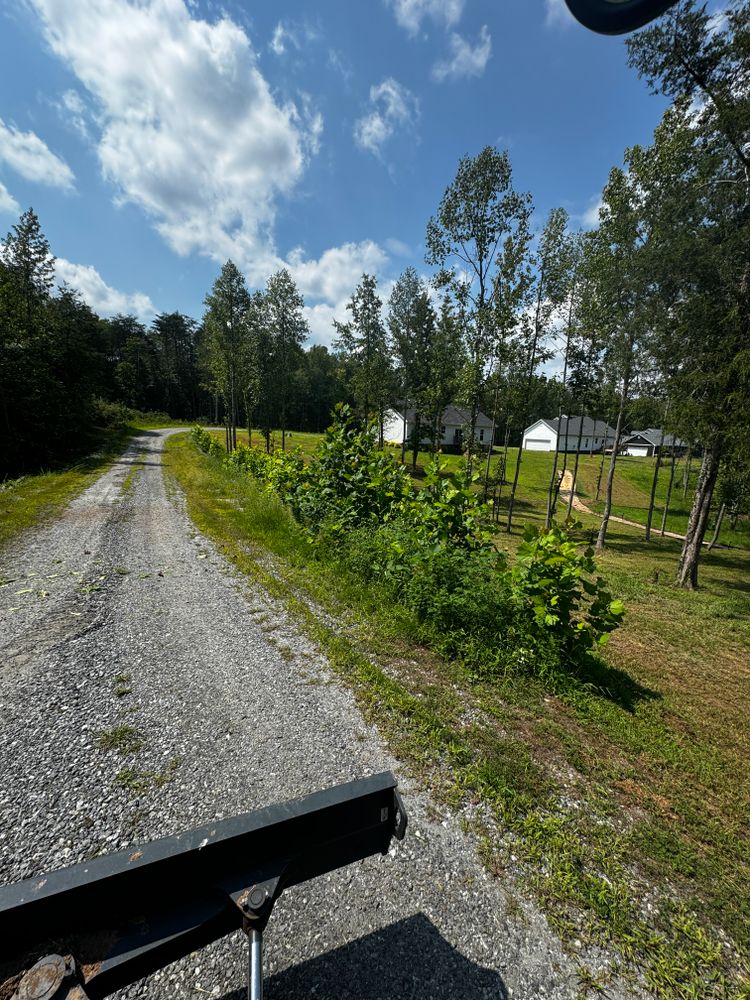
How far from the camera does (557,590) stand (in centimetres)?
420

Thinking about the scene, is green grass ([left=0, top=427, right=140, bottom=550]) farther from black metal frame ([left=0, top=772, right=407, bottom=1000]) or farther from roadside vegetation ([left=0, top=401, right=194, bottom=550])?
black metal frame ([left=0, top=772, right=407, bottom=1000])

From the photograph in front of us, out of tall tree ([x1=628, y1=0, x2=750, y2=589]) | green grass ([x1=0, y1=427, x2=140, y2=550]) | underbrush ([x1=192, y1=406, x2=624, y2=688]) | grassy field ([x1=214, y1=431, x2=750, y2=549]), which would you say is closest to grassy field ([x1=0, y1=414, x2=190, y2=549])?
green grass ([x1=0, y1=427, x2=140, y2=550])

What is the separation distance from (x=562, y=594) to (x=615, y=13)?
4.10 meters

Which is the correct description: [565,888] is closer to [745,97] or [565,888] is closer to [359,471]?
[359,471]

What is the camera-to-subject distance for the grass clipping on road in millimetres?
1899

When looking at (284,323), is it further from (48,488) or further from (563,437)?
(563,437)

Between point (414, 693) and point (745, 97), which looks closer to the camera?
point (414, 693)

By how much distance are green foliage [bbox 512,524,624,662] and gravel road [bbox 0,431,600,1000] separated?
7.11 ft

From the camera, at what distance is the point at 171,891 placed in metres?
1.22

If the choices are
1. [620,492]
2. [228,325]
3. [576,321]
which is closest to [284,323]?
[228,325]

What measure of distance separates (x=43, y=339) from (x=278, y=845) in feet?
91.6

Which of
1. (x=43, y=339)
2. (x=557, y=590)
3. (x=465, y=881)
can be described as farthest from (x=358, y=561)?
(x=43, y=339)

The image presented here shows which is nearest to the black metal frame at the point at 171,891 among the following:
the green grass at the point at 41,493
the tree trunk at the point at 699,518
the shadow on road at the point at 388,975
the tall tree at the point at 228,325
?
the shadow on road at the point at 388,975

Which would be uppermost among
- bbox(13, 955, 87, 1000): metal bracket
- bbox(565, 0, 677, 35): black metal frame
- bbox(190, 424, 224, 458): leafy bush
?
bbox(565, 0, 677, 35): black metal frame
